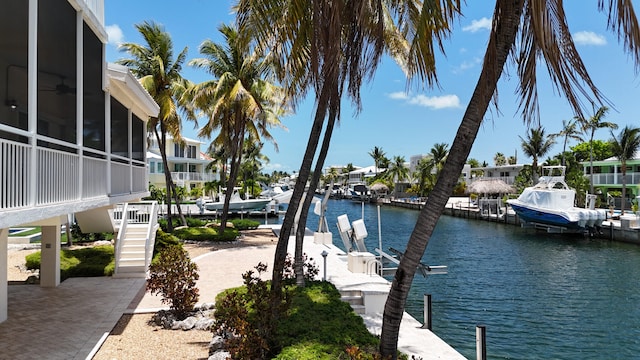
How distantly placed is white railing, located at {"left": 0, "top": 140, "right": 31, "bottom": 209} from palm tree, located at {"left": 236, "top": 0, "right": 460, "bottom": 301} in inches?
157

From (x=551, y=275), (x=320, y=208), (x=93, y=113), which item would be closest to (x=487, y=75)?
(x=93, y=113)

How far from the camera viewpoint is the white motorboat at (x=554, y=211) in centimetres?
3212

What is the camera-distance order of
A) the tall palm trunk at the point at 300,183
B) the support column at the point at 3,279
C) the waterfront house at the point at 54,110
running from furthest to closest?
the tall palm trunk at the point at 300,183 < the support column at the point at 3,279 < the waterfront house at the point at 54,110

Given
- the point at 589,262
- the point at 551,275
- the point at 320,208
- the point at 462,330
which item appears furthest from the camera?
the point at 589,262

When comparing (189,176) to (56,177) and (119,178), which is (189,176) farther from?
(56,177)

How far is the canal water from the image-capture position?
11234 mm

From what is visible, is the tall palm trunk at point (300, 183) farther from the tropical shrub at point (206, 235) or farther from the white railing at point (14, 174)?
the tropical shrub at point (206, 235)

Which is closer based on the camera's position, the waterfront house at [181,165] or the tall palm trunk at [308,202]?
the tall palm trunk at [308,202]

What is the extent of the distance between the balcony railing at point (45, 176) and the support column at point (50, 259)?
420 centimetres

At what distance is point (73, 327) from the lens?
8805 millimetres

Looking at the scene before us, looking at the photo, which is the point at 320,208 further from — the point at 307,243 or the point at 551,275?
the point at 551,275

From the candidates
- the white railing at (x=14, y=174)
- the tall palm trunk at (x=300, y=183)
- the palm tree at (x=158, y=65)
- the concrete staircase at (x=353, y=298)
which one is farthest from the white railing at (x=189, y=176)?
the white railing at (x=14, y=174)

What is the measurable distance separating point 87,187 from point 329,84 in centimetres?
508

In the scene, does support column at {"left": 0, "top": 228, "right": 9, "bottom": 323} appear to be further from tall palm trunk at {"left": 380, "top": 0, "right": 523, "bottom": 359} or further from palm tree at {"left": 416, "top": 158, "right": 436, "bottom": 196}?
palm tree at {"left": 416, "top": 158, "right": 436, "bottom": 196}
